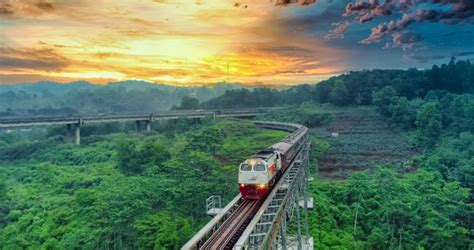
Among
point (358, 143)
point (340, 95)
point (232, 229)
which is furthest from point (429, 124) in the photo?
point (232, 229)

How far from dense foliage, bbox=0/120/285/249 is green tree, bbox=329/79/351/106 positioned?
3941cm

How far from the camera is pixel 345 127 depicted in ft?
313

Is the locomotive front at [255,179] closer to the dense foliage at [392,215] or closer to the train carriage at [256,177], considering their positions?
the train carriage at [256,177]

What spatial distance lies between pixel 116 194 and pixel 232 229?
2564 centimetres

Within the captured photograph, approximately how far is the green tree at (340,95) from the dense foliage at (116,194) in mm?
39413

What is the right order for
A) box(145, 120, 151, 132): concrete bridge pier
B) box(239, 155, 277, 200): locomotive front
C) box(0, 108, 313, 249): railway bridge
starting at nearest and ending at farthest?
box(0, 108, 313, 249): railway bridge
box(239, 155, 277, 200): locomotive front
box(145, 120, 151, 132): concrete bridge pier

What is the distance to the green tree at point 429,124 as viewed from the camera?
77.1 metres

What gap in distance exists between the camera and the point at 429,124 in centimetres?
7788

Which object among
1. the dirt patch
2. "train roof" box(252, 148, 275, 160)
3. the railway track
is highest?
"train roof" box(252, 148, 275, 160)

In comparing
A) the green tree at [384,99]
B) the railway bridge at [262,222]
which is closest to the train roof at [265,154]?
the railway bridge at [262,222]

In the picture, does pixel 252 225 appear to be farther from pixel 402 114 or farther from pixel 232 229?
pixel 402 114

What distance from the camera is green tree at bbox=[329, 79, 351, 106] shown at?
4439 inches

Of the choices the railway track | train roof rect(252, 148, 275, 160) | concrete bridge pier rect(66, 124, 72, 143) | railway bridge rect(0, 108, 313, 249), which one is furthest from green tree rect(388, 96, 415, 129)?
the railway track

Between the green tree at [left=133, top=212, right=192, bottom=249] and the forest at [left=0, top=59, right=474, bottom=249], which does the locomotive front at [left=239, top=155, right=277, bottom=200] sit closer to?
the green tree at [left=133, top=212, right=192, bottom=249]
